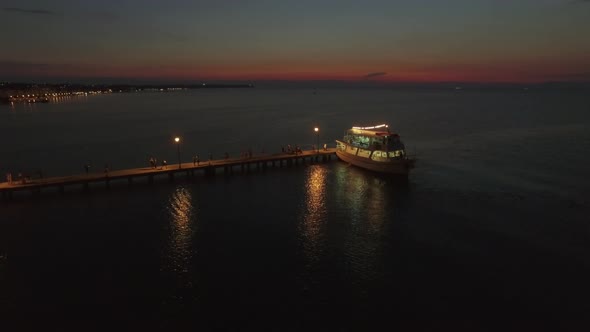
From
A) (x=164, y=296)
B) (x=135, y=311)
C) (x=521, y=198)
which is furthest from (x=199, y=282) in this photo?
(x=521, y=198)

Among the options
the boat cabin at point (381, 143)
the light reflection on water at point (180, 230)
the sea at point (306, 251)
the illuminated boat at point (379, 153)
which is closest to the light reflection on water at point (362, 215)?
the sea at point (306, 251)

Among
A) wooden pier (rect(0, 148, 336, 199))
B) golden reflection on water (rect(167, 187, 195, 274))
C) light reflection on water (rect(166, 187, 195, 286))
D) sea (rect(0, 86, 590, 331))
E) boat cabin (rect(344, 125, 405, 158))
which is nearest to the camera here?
sea (rect(0, 86, 590, 331))

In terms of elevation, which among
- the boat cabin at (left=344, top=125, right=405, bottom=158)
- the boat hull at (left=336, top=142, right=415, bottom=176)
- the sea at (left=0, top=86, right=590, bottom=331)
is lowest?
the sea at (left=0, top=86, right=590, bottom=331)

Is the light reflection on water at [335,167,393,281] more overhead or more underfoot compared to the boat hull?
more underfoot

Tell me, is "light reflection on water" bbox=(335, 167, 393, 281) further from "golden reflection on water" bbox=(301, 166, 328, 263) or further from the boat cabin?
the boat cabin

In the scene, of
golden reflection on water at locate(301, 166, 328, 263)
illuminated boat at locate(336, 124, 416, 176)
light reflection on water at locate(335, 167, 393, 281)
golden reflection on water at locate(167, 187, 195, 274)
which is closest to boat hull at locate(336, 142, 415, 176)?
illuminated boat at locate(336, 124, 416, 176)

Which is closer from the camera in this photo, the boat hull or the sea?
the sea

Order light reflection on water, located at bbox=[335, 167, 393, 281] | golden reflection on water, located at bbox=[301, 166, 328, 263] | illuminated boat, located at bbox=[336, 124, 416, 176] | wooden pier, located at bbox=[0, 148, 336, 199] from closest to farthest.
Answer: light reflection on water, located at bbox=[335, 167, 393, 281]
golden reflection on water, located at bbox=[301, 166, 328, 263]
wooden pier, located at bbox=[0, 148, 336, 199]
illuminated boat, located at bbox=[336, 124, 416, 176]

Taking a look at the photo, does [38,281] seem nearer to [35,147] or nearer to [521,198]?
[521,198]
